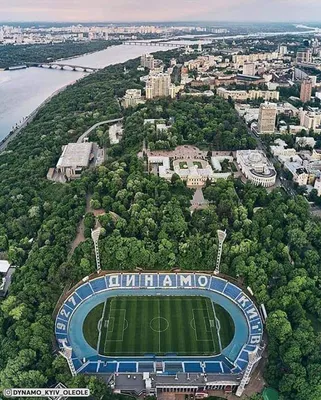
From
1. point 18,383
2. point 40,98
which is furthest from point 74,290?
point 40,98

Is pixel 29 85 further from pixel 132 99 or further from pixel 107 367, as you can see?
pixel 107 367

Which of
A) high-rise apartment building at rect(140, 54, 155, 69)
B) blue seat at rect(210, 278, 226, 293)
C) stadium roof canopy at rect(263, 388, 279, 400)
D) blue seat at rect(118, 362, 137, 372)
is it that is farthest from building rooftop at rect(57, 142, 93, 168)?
high-rise apartment building at rect(140, 54, 155, 69)

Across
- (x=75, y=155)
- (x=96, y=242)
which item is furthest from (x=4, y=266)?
(x=75, y=155)

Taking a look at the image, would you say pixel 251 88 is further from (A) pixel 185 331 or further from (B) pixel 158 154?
(A) pixel 185 331

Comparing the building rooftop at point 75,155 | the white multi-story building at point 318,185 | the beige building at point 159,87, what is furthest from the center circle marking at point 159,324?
the beige building at point 159,87

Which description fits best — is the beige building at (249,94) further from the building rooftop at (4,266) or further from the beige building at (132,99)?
the building rooftop at (4,266)

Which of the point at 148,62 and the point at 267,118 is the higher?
the point at 148,62

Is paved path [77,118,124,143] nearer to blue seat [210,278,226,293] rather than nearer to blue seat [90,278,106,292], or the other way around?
blue seat [90,278,106,292]

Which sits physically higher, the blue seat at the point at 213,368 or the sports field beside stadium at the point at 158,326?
the sports field beside stadium at the point at 158,326
